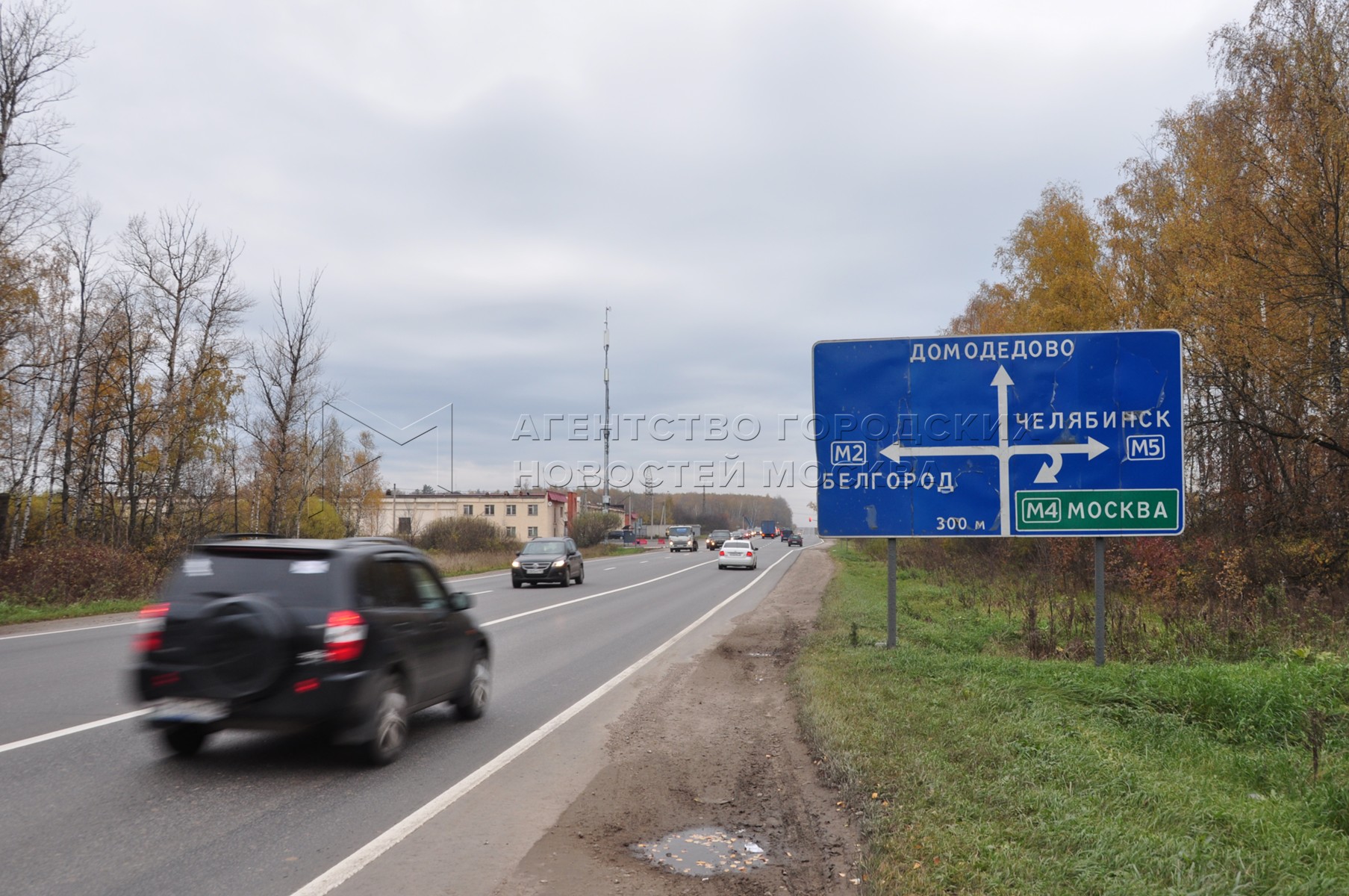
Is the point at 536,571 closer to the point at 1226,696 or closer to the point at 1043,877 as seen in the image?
the point at 1226,696

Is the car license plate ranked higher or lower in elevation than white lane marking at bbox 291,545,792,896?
higher

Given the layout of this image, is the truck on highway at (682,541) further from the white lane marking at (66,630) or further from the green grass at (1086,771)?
the green grass at (1086,771)

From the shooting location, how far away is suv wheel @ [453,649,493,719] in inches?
324

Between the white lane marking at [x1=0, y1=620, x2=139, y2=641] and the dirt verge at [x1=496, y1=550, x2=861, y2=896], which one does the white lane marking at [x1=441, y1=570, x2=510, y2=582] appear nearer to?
the white lane marking at [x1=0, y1=620, x2=139, y2=641]

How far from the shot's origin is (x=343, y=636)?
618 centimetres

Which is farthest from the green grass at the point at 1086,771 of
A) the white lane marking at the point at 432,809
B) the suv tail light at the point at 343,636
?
the suv tail light at the point at 343,636

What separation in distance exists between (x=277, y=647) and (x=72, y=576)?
1886 cm

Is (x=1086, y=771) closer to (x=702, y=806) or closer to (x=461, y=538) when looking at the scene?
(x=702, y=806)

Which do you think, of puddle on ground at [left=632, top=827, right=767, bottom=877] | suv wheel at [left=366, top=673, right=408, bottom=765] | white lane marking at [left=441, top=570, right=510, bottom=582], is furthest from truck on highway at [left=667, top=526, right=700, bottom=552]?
puddle on ground at [left=632, top=827, right=767, bottom=877]

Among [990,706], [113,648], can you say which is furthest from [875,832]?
[113,648]

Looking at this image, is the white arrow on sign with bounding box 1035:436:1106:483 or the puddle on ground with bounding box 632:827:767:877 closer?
the puddle on ground with bounding box 632:827:767:877

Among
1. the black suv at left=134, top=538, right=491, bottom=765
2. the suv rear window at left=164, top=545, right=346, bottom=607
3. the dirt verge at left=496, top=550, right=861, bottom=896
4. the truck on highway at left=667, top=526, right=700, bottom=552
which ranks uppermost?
the suv rear window at left=164, top=545, right=346, bottom=607

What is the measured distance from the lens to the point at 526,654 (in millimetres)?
12883

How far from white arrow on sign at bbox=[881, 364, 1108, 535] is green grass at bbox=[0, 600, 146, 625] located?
17148 millimetres
